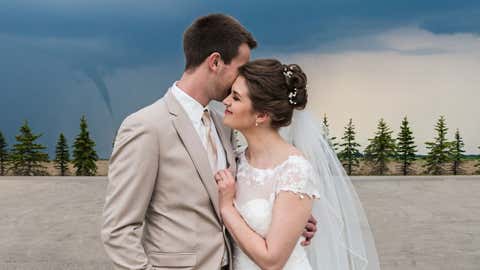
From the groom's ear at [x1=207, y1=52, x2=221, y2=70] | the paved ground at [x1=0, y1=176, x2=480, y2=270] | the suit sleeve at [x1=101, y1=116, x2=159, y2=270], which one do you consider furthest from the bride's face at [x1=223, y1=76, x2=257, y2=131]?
the paved ground at [x1=0, y1=176, x2=480, y2=270]

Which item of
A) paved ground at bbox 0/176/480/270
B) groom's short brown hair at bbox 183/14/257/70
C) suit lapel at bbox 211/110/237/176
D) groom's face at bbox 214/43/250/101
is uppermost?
groom's short brown hair at bbox 183/14/257/70

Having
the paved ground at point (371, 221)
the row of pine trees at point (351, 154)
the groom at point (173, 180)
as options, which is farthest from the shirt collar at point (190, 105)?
the row of pine trees at point (351, 154)

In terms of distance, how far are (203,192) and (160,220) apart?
0.16 metres

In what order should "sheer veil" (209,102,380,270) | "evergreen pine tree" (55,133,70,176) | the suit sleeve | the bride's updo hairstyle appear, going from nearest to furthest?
the suit sleeve → the bride's updo hairstyle → "sheer veil" (209,102,380,270) → "evergreen pine tree" (55,133,70,176)

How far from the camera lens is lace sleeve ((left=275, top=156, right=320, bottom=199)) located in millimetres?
1940

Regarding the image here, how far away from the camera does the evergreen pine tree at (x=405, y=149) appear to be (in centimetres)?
966

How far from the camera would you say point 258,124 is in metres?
2.01

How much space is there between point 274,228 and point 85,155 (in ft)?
26.4

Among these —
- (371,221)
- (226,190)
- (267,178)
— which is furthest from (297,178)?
(371,221)

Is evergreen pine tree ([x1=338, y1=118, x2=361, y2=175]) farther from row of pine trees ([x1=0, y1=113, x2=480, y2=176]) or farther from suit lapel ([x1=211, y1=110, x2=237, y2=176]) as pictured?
suit lapel ([x1=211, y1=110, x2=237, y2=176])

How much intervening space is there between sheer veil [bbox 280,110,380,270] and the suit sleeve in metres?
0.62

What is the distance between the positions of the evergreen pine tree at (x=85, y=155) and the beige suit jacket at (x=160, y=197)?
Result: 778 cm

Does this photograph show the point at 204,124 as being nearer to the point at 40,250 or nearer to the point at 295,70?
the point at 295,70

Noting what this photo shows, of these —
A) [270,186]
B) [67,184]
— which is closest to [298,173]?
[270,186]
